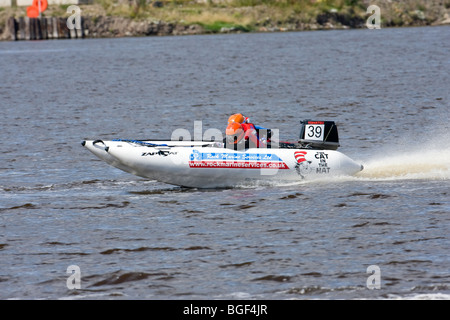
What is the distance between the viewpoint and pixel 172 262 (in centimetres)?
1262

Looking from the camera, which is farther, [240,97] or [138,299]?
→ [240,97]

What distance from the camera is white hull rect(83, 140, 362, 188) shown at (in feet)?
57.5

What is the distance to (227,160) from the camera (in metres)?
17.6

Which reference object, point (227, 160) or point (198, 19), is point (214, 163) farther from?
point (198, 19)

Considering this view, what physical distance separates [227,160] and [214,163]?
11.3 inches

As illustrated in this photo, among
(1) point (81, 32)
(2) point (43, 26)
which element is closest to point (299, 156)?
(2) point (43, 26)

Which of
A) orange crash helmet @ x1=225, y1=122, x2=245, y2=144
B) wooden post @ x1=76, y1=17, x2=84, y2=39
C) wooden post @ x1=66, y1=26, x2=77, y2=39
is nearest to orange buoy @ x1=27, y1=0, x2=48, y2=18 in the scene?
wooden post @ x1=66, y1=26, x2=77, y2=39

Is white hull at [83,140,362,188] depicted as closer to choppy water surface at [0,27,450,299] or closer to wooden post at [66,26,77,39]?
choppy water surface at [0,27,450,299]

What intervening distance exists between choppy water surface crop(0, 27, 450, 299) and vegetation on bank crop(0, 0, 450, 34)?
56.9 metres

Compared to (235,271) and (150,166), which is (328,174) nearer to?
(150,166)

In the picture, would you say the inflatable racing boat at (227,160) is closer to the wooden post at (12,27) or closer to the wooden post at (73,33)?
the wooden post at (12,27)
